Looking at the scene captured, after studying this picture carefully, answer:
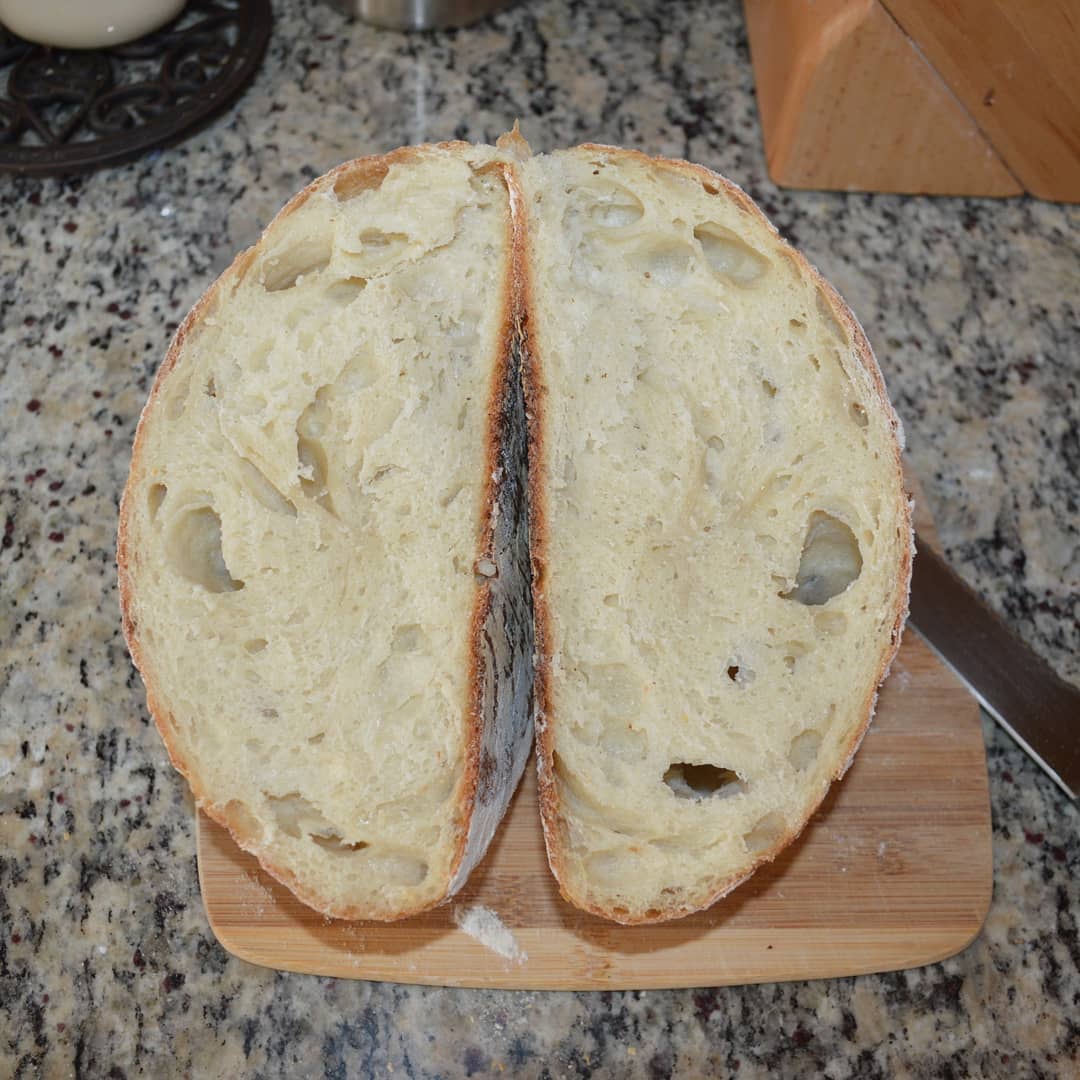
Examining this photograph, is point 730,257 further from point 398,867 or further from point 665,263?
point 398,867

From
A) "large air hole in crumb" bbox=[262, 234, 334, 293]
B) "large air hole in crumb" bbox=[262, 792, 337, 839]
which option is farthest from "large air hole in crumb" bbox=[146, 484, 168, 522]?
"large air hole in crumb" bbox=[262, 792, 337, 839]

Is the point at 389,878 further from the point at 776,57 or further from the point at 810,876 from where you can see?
the point at 776,57

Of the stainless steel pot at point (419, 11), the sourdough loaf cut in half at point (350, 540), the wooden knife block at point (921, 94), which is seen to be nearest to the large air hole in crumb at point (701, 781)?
the sourdough loaf cut in half at point (350, 540)

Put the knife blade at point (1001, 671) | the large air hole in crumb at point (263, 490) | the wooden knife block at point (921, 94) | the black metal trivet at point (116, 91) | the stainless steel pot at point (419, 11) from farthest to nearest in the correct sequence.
Result: 1. the stainless steel pot at point (419, 11)
2. the black metal trivet at point (116, 91)
3. the wooden knife block at point (921, 94)
4. the knife blade at point (1001, 671)
5. the large air hole in crumb at point (263, 490)

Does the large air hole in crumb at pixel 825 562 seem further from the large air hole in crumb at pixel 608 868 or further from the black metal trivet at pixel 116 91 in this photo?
the black metal trivet at pixel 116 91

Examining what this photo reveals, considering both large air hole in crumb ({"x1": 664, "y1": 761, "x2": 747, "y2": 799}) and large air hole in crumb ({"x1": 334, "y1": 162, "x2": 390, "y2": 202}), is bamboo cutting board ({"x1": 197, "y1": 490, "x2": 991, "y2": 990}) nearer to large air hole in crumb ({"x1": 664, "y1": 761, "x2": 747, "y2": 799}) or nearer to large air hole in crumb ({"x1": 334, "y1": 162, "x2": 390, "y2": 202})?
large air hole in crumb ({"x1": 664, "y1": 761, "x2": 747, "y2": 799})
